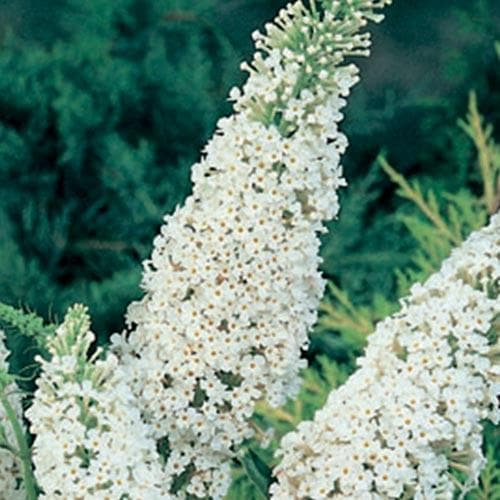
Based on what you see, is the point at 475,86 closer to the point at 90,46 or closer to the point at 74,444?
the point at 90,46

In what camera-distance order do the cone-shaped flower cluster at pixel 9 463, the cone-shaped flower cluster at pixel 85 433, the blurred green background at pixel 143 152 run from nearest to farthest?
the cone-shaped flower cluster at pixel 85 433 < the cone-shaped flower cluster at pixel 9 463 < the blurred green background at pixel 143 152

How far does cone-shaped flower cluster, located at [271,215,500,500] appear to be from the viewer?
1139 millimetres

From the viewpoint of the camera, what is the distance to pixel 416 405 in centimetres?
114

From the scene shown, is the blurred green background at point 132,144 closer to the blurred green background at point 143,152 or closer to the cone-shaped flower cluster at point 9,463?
the blurred green background at point 143,152

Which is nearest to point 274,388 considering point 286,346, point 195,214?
point 286,346

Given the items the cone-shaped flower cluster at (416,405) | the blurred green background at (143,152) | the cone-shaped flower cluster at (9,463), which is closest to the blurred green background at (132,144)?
the blurred green background at (143,152)

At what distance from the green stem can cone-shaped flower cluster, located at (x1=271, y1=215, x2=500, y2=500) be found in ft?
0.62

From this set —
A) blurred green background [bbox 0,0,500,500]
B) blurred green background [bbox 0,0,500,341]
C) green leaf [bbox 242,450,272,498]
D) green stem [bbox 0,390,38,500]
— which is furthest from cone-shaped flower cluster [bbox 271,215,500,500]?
blurred green background [bbox 0,0,500,341]

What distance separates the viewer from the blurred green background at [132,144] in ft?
8.21

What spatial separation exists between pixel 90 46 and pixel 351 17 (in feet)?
5.06

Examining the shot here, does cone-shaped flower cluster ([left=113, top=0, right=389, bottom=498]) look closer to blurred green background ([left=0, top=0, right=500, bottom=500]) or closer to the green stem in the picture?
the green stem

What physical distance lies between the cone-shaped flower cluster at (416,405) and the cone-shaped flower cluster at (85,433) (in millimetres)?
139

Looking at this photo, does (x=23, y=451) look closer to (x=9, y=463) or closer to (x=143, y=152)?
(x=9, y=463)

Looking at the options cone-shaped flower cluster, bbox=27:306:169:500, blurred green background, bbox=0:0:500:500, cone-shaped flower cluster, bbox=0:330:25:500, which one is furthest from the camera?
blurred green background, bbox=0:0:500:500
